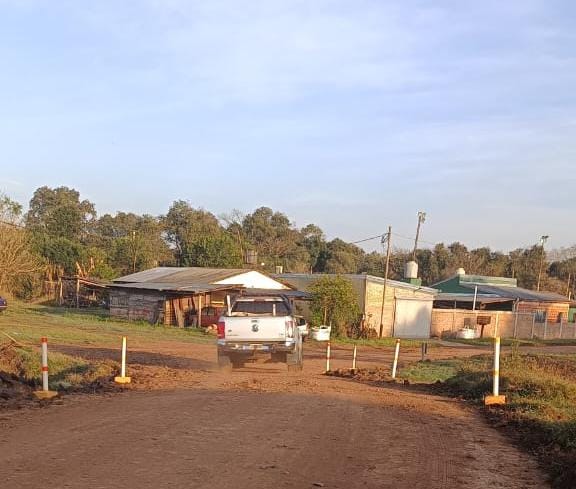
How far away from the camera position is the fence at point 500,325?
5144 cm

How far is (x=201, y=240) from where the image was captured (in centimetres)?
7019

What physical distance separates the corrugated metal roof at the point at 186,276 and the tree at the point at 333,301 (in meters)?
6.44

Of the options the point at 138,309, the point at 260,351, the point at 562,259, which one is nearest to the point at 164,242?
the point at 138,309

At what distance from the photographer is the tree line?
74000 millimetres

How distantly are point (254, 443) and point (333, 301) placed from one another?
33631 mm

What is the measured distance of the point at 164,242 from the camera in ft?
303

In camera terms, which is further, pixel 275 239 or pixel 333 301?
pixel 275 239

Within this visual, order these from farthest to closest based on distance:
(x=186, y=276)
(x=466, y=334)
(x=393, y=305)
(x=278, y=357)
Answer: (x=186, y=276) → (x=466, y=334) → (x=393, y=305) → (x=278, y=357)

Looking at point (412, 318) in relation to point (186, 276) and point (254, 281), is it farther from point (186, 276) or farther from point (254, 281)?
point (186, 276)

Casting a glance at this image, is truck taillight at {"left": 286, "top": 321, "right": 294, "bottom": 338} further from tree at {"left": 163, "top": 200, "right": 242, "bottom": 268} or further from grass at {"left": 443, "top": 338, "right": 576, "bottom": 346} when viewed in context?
tree at {"left": 163, "top": 200, "right": 242, "bottom": 268}

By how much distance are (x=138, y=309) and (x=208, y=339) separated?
13.3 meters

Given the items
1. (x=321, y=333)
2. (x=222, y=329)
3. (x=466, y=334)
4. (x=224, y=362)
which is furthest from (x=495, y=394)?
(x=466, y=334)

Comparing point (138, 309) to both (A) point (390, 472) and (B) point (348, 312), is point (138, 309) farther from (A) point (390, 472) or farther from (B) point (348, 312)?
(A) point (390, 472)

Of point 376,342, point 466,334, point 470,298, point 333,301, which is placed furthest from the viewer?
point 470,298
